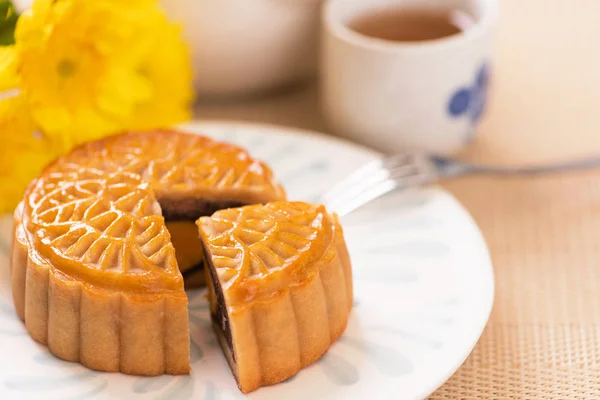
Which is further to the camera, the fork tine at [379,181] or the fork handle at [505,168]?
the fork handle at [505,168]

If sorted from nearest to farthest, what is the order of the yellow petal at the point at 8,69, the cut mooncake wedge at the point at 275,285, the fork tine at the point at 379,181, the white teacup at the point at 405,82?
1. the cut mooncake wedge at the point at 275,285
2. the yellow petal at the point at 8,69
3. the fork tine at the point at 379,181
4. the white teacup at the point at 405,82

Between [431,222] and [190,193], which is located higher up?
[190,193]

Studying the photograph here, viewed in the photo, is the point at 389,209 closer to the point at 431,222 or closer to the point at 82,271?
the point at 431,222

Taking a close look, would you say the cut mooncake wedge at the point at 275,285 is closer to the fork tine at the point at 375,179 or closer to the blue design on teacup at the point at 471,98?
the fork tine at the point at 375,179

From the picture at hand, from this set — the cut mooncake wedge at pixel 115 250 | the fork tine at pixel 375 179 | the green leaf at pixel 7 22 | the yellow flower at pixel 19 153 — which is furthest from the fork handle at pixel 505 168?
the green leaf at pixel 7 22

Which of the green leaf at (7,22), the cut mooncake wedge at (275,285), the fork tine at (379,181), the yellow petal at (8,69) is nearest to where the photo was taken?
the cut mooncake wedge at (275,285)

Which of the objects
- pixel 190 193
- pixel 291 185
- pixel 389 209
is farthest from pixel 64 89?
pixel 389 209

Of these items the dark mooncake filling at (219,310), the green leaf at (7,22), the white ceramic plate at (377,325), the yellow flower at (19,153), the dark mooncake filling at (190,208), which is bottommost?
the white ceramic plate at (377,325)

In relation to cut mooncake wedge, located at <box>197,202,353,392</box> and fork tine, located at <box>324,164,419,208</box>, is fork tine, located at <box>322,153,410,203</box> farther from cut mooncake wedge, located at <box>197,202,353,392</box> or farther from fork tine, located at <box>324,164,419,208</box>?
cut mooncake wedge, located at <box>197,202,353,392</box>
